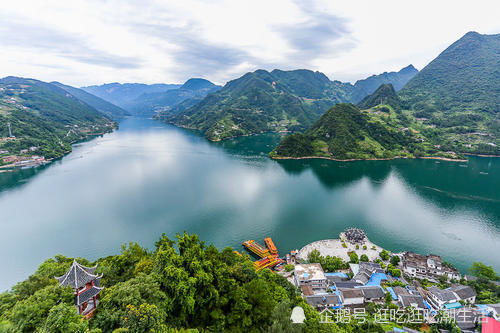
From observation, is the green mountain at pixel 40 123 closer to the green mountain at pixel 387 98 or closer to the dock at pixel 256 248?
the dock at pixel 256 248

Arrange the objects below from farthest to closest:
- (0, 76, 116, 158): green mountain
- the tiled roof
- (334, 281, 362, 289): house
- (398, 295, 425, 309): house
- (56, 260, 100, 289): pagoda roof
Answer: (0, 76, 116, 158): green mountain → (334, 281, 362, 289): house → the tiled roof → (398, 295, 425, 309): house → (56, 260, 100, 289): pagoda roof

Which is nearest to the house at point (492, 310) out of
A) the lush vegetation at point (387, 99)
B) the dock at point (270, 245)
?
the dock at point (270, 245)

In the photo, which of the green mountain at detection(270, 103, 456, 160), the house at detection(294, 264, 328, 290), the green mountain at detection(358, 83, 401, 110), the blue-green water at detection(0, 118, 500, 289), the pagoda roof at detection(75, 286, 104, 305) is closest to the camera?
the pagoda roof at detection(75, 286, 104, 305)

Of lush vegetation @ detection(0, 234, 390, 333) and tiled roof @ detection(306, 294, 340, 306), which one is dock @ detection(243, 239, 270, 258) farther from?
lush vegetation @ detection(0, 234, 390, 333)

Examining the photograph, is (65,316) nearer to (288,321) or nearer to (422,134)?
(288,321)

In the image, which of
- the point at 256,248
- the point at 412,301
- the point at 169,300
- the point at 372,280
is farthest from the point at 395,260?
the point at 169,300


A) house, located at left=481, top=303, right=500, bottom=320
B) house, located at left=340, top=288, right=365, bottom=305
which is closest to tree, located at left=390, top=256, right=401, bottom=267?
house, located at left=481, top=303, right=500, bottom=320

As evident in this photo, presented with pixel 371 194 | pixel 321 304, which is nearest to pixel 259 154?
pixel 371 194

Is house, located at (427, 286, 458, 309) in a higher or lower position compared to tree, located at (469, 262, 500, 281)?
lower
